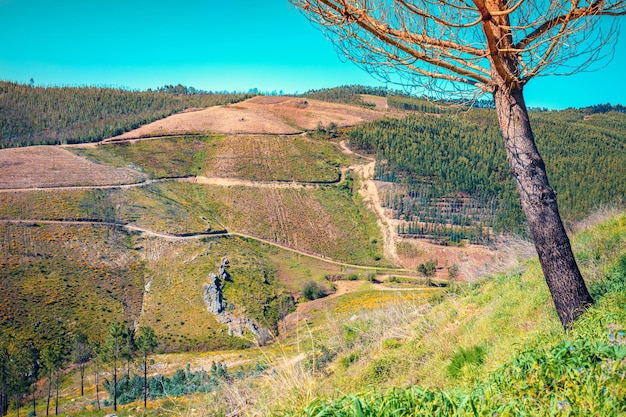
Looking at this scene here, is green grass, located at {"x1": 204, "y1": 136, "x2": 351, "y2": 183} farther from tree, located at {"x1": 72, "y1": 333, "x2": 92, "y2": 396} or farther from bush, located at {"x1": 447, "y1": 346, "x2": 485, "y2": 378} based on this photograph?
bush, located at {"x1": 447, "y1": 346, "x2": 485, "y2": 378}

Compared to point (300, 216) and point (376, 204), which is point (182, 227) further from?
point (376, 204)

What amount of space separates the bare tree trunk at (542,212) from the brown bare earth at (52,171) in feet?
231

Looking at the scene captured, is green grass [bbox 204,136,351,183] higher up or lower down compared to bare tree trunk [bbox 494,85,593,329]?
higher up

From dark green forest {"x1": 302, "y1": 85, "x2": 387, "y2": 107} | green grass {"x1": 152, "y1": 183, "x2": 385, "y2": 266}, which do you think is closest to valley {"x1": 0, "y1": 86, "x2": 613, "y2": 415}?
green grass {"x1": 152, "y1": 183, "x2": 385, "y2": 266}

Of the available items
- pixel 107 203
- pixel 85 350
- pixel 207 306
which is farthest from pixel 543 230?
pixel 107 203

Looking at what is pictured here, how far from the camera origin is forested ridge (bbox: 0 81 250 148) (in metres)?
95.5

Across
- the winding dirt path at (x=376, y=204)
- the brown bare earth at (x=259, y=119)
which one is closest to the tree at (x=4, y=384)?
the winding dirt path at (x=376, y=204)

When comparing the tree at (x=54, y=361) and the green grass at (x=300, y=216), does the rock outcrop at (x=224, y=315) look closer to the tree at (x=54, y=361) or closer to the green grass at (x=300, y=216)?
the tree at (x=54, y=361)

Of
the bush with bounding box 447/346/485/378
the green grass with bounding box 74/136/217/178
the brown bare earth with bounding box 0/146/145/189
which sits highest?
the green grass with bounding box 74/136/217/178

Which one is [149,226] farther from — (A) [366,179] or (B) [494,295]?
(B) [494,295]

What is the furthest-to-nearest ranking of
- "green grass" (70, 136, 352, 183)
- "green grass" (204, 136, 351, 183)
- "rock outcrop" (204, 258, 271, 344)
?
1. "green grass" (204, 136, 351, 183)
2. "green grass" (70, 136, 352, 183)
3. "rock outcrop" (204, 258, 271, 344)

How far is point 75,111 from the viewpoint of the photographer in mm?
111375

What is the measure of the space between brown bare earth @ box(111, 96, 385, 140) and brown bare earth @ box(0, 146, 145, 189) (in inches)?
729

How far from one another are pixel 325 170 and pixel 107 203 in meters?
39.9
